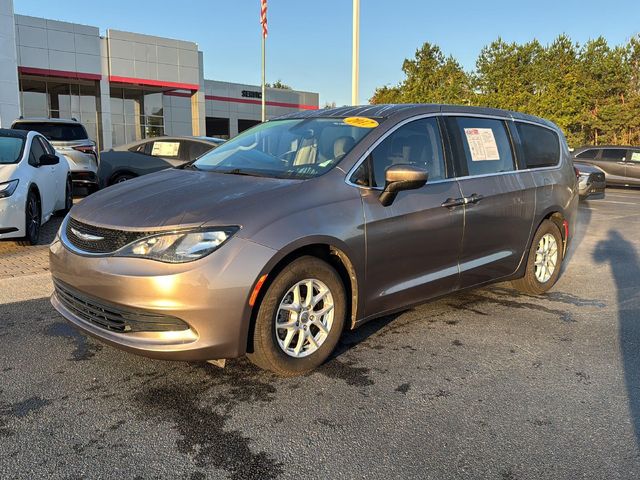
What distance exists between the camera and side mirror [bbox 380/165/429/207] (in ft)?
12.0

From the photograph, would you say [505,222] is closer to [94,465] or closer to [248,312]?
[248,312]

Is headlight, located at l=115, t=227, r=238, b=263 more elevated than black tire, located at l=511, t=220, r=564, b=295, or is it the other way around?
headlight, located at l=115, t=227, r=238, b=263

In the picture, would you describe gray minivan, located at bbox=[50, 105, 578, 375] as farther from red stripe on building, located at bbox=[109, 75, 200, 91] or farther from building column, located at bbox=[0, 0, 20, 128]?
red stripe on building, located at bbox=[109, 75, 200, 91]

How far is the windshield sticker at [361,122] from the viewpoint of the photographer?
13.3 ft

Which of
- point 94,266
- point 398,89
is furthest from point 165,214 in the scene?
point 398,89

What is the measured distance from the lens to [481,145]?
474 cm

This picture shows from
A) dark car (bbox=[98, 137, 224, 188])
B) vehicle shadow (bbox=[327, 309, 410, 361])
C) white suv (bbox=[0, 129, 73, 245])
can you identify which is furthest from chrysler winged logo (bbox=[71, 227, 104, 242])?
dark car (bbox=[98, 137, 224, 188])

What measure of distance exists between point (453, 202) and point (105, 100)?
86.7 feet

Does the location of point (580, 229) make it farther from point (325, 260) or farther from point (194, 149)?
point (325, 260)

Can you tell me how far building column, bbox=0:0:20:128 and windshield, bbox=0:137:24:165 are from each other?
1528 centimetres

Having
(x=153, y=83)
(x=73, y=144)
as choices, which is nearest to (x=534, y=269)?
(x=73, y=144)

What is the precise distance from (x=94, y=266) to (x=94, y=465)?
112cm

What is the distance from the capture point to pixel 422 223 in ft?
13.2

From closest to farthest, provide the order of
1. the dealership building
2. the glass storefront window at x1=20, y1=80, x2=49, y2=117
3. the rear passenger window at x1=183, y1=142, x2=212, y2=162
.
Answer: the rear passenger window at x1=183, y1=142, x2=212, y2=162
the dealership building
the glass storefront window at x1=20, y1=80, x2=49, y2=117
